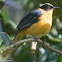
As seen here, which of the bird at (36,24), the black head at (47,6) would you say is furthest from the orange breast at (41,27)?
the black head at (47,6)

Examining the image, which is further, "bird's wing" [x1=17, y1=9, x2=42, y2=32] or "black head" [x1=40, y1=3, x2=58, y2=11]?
"black head" [x1=40, y1=3, x2=58, y2=11]

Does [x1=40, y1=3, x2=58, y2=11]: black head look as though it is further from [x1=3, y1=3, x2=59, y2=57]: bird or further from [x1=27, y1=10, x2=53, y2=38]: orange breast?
[x1=27, y1=10, x2=53, y2=38]: orange breast

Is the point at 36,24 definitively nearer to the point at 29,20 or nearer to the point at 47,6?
the point at 29,20

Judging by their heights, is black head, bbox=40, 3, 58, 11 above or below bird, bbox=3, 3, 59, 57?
above

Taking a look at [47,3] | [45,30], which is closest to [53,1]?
[47,3]

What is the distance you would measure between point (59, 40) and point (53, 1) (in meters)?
0.87

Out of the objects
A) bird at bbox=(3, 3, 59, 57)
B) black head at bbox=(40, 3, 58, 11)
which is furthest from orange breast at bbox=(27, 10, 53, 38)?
black head at bbox=(40, 3, 58, 11)

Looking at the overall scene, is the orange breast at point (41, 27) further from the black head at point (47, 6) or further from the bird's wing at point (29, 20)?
the black head at point (47, 6)

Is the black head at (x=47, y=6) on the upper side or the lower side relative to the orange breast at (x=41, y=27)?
upper

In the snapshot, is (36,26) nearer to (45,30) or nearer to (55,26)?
(45,30)

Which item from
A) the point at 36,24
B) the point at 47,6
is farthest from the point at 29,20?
the point at 47,6

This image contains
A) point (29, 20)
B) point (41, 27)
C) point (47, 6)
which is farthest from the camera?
point (47, 6)

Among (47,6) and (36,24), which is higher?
(47,6)

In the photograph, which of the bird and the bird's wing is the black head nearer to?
the bird
